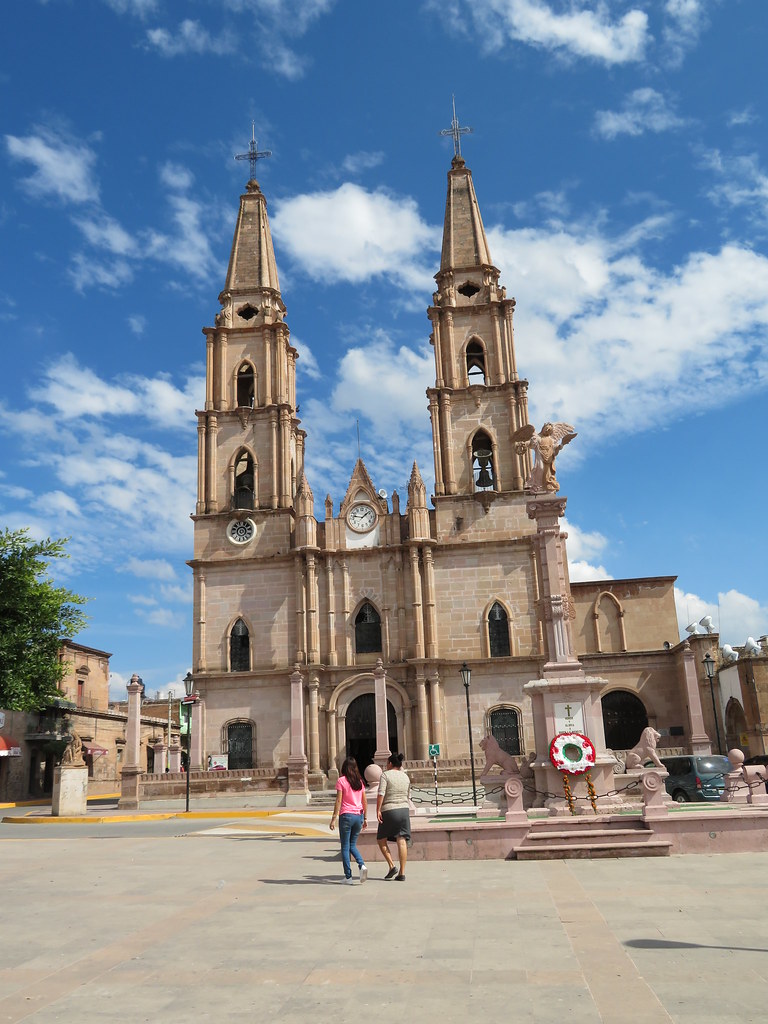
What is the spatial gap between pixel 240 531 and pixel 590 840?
30.2m

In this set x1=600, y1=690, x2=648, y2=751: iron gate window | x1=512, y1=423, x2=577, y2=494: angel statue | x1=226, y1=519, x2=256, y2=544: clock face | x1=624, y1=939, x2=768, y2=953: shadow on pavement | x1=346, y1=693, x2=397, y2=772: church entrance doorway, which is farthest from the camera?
x1=226, y1=519, x2=256, y2=544: clock face

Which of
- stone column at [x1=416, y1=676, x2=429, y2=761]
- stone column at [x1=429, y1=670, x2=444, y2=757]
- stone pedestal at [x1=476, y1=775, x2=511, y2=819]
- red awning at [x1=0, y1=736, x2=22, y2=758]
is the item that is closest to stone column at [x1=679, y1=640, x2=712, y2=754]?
stone column at [x1=429, y1=670, x2=444, y2=757]

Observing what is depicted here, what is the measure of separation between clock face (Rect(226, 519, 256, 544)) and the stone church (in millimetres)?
67

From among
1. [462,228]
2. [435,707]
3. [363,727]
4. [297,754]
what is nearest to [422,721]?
[435,707]

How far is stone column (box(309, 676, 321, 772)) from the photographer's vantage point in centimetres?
3766

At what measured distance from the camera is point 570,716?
692 inches

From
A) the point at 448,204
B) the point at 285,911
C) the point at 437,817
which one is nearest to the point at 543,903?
the point at 285,911

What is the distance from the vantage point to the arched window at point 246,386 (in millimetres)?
45094

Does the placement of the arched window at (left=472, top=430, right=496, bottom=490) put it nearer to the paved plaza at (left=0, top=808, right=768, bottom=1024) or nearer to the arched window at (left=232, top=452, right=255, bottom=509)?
the arched window at (left=232, top=452, right=255, bottom=509)

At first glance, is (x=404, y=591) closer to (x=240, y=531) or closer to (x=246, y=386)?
(x=240, y=531)

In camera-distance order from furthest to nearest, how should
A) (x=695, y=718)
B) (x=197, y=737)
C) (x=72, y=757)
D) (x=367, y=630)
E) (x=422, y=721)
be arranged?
(x=367, y=630)
(x=197, y=737)
(x=422, y=721)
(x=695, y=718)
(x=72, y=757)

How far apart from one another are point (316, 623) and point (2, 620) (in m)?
14.0

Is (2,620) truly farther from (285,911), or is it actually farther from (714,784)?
(285,911)

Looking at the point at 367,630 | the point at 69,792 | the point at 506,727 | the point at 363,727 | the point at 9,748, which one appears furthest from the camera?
the point at 9,748
